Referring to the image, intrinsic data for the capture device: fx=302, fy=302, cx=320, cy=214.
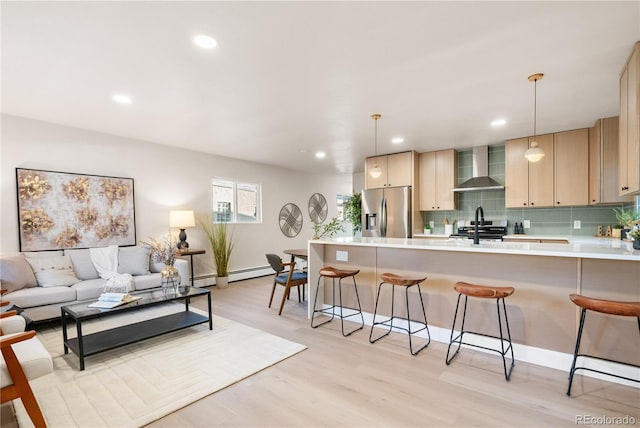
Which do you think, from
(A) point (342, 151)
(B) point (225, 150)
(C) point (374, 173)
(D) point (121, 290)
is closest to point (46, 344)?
(D) point (121, 290)

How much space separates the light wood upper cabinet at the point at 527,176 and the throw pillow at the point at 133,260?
573cm

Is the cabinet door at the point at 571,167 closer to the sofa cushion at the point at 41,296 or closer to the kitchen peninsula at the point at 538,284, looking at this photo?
the kitchen peninsula at the point at 538,284

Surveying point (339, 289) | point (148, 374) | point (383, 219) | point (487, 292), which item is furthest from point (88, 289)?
point (383, 219)

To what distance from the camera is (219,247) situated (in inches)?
224

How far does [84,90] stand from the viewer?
2971mm

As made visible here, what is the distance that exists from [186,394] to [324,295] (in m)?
2.14

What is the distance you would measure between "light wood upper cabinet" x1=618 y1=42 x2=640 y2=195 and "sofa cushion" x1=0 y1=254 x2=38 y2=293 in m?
5.84

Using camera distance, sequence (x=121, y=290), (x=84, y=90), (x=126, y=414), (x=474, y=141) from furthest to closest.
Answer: (x=474, y=141)
(x=121, y=290)
(x=84, y=90)
(x=126, y=414)

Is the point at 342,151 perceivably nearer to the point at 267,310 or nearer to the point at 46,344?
the point at 267,310

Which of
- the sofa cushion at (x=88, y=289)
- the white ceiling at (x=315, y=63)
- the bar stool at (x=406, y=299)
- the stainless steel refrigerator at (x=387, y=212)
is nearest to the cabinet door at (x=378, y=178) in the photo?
the stainless steel refrigerator at (x=387, y=212)

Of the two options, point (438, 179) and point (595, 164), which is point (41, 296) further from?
point (595, 164)

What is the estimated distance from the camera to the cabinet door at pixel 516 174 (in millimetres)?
4750

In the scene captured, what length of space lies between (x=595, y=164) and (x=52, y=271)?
23.6 ft

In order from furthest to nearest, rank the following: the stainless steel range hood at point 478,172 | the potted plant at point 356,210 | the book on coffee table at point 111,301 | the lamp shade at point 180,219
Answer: the potted plant at point 356,210 → the stainless steel range hood at point 478,172 → the lamp shade at point 180,219 → the book on coffee table at point 111,301
